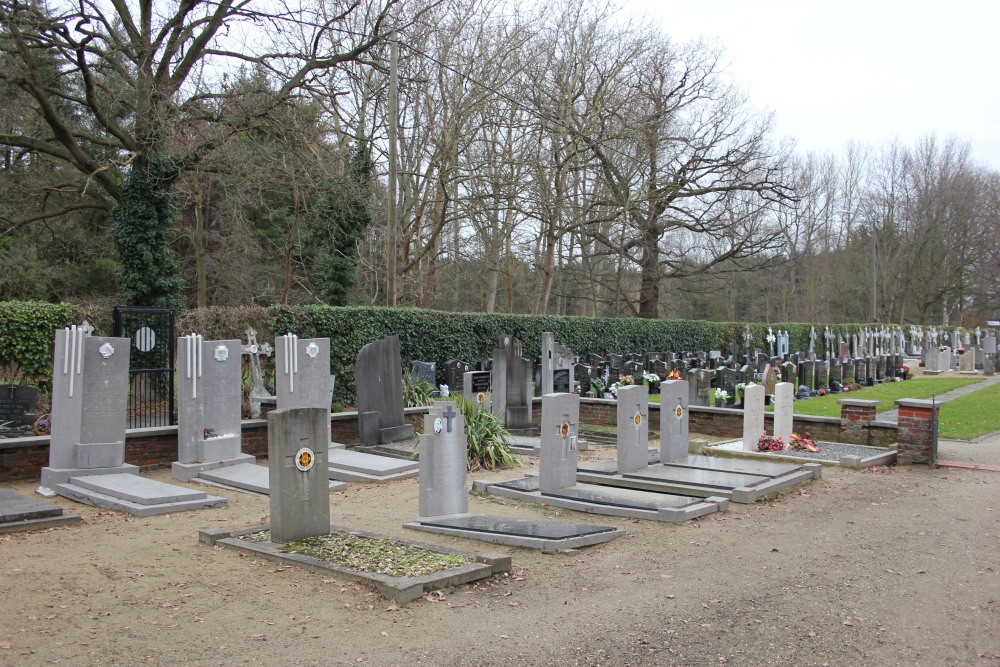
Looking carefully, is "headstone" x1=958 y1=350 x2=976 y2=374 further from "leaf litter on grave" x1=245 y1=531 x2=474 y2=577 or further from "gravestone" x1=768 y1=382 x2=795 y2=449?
"leaf litter on grave" x1=245 y1=531 x2=474 y2=577

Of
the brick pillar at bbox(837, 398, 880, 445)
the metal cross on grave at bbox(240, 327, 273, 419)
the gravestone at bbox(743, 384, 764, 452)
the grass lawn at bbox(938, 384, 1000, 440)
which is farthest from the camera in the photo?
the grass lawn at bbox(938, 384, 1000, 440)

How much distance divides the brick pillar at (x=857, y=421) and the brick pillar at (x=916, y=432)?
A: 3.95 feet

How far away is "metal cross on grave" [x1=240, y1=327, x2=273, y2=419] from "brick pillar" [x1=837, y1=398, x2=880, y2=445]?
32.5ft

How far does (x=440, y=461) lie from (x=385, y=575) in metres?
2.25

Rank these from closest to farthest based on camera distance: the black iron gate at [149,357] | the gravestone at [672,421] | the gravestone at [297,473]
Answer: the gravestone at [297,473], the gravestone at [672,421], the black iron gate at [149,357]

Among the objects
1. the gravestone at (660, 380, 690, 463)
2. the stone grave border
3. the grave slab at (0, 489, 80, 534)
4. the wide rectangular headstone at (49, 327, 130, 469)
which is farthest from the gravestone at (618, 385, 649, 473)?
the wide rectangular headstone at (49, 327, 130, 469)

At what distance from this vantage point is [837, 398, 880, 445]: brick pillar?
1315 cm

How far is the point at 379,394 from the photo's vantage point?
42.7 ft

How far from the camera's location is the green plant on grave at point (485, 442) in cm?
1161

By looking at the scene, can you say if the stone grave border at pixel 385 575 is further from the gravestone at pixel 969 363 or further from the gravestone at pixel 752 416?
the gravestone at pixel 969 363

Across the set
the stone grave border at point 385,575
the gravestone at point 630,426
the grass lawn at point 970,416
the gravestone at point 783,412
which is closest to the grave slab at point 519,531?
the stone grave border at point 385,575

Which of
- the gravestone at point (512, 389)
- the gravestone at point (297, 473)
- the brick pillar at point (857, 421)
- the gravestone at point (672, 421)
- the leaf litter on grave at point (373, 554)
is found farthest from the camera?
the gravestone at point (512, 389)

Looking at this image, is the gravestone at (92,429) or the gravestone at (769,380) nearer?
the gravestone at (92,429)

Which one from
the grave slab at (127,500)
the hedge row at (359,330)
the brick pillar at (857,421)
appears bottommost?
the grave slab at (127,500)
